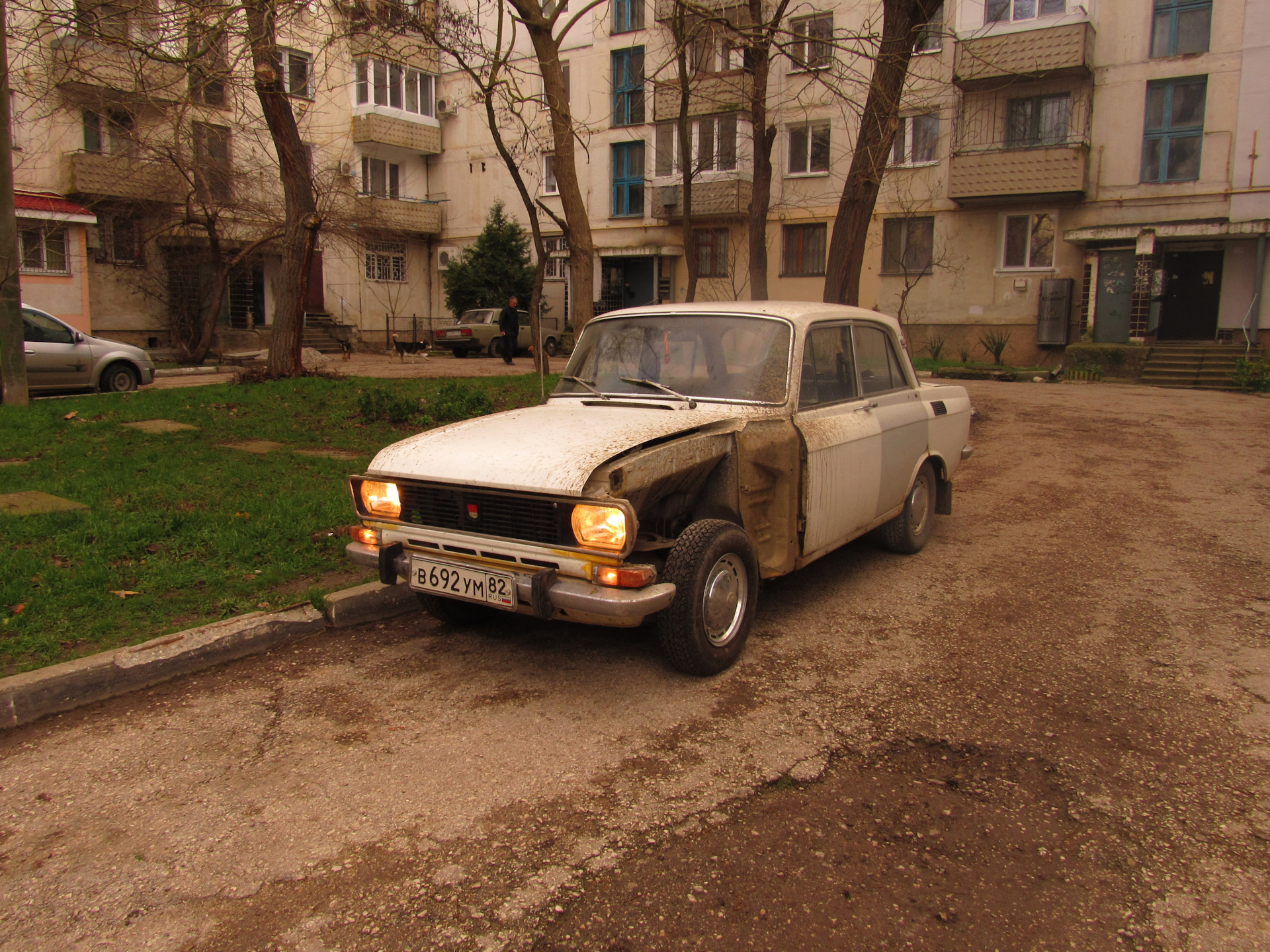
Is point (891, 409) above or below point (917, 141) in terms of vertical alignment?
below

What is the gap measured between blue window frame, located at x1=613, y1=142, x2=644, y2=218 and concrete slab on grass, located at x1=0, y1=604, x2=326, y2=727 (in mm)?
29460

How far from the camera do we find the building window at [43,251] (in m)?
23.5

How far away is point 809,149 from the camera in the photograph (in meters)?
28.8

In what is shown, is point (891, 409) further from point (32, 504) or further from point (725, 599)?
point (32, 504)

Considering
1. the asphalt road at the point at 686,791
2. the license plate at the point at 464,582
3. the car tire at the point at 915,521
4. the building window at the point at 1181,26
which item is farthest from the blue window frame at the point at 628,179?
the license plate at the point at 464,582

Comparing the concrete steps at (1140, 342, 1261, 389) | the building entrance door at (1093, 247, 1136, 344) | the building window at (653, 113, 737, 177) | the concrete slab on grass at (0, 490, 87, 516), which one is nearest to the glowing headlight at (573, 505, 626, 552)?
the concrete slab on grass at (0, 490, 87, 516)

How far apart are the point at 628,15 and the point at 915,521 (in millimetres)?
29756

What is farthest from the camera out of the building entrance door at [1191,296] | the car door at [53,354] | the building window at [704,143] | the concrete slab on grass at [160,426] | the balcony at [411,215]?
the balcony at [411,215]

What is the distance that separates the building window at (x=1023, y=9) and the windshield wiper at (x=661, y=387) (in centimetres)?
2394

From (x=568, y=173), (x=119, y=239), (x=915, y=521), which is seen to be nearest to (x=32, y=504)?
(x=915, y=521)

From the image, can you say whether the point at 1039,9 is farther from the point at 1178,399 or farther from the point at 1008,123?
the point at 1178,399

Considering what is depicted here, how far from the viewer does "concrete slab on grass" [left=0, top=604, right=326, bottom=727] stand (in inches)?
153

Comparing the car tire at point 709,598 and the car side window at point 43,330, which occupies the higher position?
the car side window at point 43,330

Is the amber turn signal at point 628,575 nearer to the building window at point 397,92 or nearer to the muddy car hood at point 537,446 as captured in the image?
the muddy car hood at point 537,446
